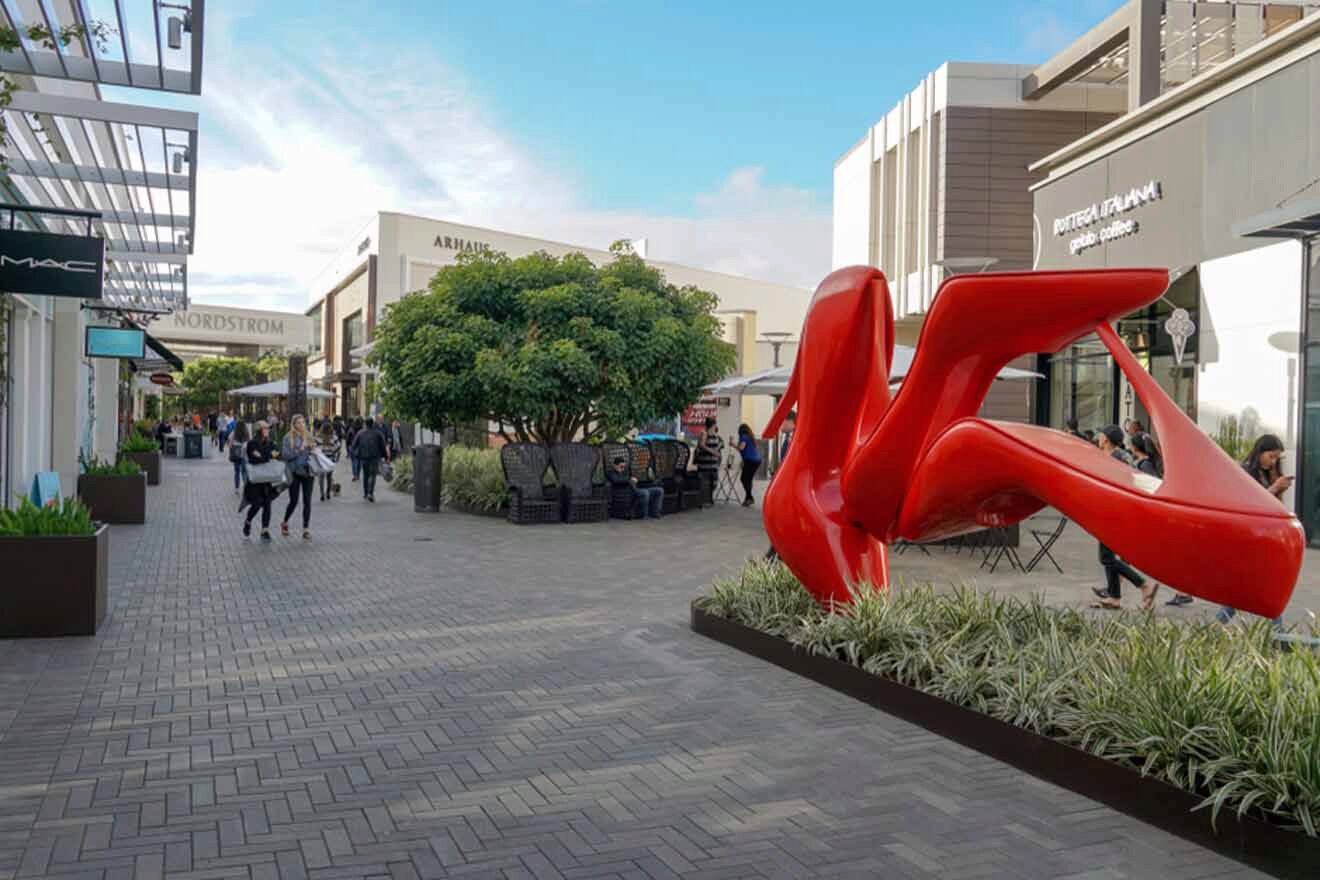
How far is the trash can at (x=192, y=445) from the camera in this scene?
38.9m

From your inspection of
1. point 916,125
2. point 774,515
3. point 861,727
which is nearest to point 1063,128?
point 916,125

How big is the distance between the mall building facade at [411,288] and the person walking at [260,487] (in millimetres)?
23599

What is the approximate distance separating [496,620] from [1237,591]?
5827mm

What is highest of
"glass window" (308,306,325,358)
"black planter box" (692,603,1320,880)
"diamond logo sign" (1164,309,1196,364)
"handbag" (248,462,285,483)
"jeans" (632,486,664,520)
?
"glass window" (308,306,325,358)

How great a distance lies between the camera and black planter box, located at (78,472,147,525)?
15.5 meters

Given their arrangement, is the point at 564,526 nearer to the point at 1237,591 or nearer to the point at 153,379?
the point at 1237,591

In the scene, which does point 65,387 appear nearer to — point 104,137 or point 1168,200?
point 104,137

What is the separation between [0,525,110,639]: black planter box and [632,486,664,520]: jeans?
1037cm

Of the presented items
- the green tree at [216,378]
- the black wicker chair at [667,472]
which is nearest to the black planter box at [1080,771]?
the black wicker chair at [667,472]

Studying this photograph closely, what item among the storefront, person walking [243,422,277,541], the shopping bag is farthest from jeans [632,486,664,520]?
the storefront

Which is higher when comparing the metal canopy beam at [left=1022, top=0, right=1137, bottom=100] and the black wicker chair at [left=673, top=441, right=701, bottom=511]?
the metal canopy beam at [left=1022, top=0, right=1137, bottom=100]

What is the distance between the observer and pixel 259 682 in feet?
22.2

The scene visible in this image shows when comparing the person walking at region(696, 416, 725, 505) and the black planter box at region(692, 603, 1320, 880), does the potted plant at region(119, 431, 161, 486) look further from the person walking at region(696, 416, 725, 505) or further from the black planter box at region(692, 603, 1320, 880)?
the black planter box at region(692, 603, 1320, 880)

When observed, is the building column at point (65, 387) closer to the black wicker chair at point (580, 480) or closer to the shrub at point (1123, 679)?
the black wicker chair at point (580, 480)
